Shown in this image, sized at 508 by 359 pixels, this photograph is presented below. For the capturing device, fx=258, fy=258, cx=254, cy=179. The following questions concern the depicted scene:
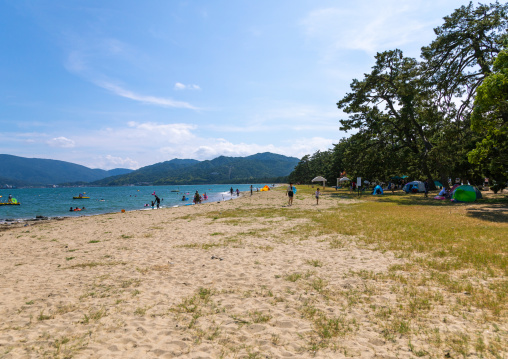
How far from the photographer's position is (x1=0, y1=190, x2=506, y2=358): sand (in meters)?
3.88

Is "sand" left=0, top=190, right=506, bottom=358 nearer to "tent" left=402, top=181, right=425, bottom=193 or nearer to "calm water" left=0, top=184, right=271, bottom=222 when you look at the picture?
"calm water" left=0, top=184, right=271, bottom=222

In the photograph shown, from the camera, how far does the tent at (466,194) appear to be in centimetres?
2255

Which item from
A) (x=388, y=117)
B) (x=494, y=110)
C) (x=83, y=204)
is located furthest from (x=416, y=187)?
(x=83, y=204)

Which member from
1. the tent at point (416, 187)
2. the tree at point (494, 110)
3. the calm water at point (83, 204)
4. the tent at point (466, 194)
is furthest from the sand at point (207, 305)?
the tent at point (416, 187)

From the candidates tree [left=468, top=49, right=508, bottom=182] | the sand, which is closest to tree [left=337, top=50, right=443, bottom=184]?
tree [left=468, top=49, right=508, bottom=182]

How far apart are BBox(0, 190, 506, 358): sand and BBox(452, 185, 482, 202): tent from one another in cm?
1958

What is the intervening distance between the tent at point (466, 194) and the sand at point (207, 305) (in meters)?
19.6

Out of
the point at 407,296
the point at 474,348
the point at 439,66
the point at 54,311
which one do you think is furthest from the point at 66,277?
the point at 439,66

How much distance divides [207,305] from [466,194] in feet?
86.2

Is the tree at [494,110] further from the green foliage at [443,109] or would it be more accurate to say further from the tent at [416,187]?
the tent at [416,187]

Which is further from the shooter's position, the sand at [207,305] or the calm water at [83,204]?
the calm water at [83,204]

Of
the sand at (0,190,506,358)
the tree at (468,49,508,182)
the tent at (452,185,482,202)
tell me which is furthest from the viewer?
the tent at (452,185,482,202)

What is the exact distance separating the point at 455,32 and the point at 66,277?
3074 cm

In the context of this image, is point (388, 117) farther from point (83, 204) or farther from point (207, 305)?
point (83, 204)
